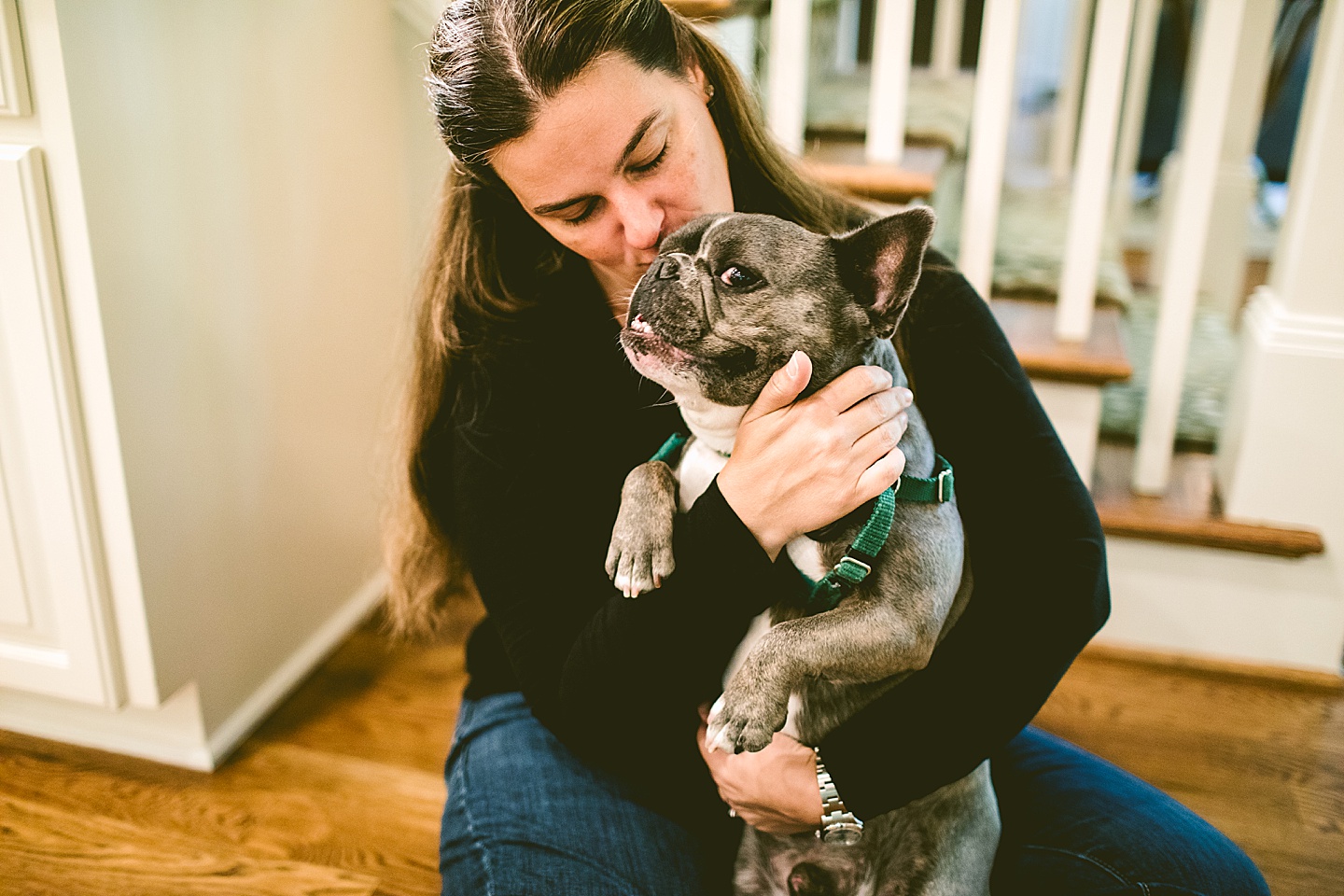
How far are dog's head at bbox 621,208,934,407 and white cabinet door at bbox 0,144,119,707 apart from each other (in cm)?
100

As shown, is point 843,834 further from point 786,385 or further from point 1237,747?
point 1237,747

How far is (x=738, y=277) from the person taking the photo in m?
0.93

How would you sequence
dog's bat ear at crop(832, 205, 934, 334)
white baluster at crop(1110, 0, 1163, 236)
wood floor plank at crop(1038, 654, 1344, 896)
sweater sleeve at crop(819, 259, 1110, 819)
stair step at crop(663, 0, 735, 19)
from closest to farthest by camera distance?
dog's bat ear at crop(832, 205, 934, 334) → sweater sleeve at crop(819, 259, 1110, 819) → wood floor plank at crop(1038, 654, 1344, 896) → stair step at crop(663, 0, 735, 19) → white baluster at crop(1110, 0, 1163, 236)

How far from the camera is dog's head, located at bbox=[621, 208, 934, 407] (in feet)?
3.01

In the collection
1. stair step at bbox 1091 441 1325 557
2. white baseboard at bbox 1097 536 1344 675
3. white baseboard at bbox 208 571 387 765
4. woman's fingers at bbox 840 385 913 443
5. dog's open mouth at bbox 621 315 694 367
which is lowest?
white baseboard at bbox 208 571 387 765

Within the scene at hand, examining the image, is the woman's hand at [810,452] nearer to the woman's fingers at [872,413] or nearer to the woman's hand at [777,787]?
the woman's fingers at [872,413]

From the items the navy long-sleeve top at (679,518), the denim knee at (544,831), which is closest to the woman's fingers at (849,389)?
the navy long-sleeve top at (679,518)

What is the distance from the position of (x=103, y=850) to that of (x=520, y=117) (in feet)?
4.67

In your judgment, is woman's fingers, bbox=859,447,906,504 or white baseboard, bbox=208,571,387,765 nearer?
woman's fingers, bbox=859,447,906,504

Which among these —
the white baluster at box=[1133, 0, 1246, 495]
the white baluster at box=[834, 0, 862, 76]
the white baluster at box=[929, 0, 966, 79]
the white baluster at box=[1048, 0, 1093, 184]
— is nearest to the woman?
the white baluster at box=[1133, 0, 1246, 495]

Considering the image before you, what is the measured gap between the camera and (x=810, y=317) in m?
0.95

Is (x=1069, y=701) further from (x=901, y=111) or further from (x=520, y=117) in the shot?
(x=520, y=117)

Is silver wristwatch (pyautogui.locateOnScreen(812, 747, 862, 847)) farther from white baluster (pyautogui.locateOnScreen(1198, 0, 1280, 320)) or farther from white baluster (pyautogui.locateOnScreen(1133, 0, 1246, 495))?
white baluster (pyautogui.locateOnScreen(1198, 0, 1280, 320))

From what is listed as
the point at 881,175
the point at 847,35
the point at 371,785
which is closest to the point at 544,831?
the point at 371,785
